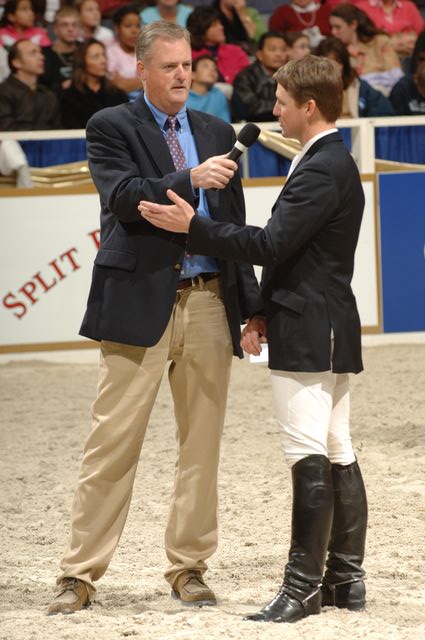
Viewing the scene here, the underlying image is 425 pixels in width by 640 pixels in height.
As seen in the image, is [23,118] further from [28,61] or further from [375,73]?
[375,73]

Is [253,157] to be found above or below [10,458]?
above

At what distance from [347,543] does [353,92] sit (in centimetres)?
737

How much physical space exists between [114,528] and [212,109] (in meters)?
6.53

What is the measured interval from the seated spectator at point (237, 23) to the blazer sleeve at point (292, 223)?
8056mm

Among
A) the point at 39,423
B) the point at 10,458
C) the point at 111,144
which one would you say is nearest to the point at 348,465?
the point at 111,144

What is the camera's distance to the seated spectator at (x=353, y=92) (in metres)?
10.3

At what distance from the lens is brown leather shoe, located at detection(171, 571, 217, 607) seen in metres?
3.91

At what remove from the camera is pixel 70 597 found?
3816 millimetres

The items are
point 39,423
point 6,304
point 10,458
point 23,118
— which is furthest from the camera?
point 23,118

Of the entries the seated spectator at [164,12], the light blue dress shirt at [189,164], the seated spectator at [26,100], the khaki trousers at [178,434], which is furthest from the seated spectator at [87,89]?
the khaki trousers at [178,434]

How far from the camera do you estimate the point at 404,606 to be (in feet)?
12.6

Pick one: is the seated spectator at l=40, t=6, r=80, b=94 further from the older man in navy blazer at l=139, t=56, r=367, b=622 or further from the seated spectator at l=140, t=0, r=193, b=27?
the older man in navy blazer at l=139, t=56, r=367, b=622

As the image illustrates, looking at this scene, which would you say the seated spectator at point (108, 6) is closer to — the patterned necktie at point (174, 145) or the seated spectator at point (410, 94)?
the seated spectator at point (410, 94)

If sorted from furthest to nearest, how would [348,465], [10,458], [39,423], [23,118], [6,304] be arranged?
[23,118]
[6,304]
[39,423]
[10,458]
[348,465]
